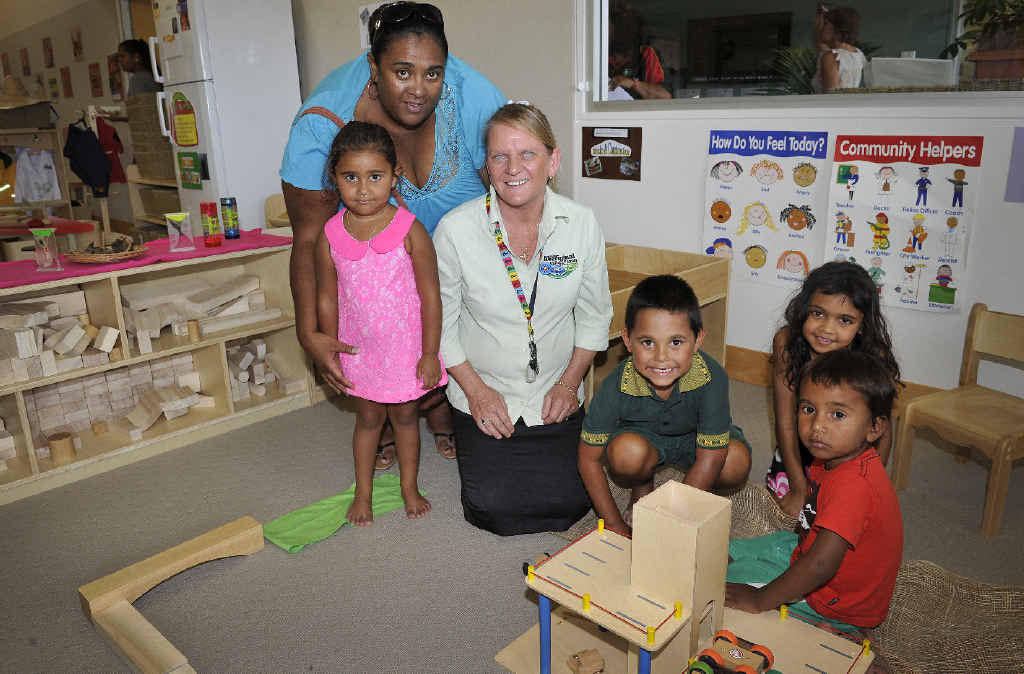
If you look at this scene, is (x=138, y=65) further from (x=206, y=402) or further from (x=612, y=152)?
(x=612, y=152)

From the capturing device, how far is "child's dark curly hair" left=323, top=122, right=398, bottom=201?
2.12m

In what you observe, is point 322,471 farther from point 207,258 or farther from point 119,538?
point 207,258

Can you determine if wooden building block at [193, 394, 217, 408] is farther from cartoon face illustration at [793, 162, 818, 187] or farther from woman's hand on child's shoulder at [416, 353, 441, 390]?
cartoon face illustration at [793, 162, 818, 187]

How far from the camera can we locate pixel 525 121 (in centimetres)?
209

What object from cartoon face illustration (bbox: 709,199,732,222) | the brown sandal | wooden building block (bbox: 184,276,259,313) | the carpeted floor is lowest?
the carpeted floor

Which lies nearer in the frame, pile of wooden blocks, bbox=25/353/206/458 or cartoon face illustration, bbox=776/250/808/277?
pile of wooden blocks, bbox=25/353/206/458

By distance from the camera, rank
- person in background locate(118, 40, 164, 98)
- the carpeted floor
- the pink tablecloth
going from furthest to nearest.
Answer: person in background locate(118, 40, 164, 98) < the pink tablecloth < the carpeted floor

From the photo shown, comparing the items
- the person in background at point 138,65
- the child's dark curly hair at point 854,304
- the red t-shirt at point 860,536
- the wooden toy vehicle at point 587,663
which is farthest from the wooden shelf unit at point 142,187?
the red t-shirt at point 860,536

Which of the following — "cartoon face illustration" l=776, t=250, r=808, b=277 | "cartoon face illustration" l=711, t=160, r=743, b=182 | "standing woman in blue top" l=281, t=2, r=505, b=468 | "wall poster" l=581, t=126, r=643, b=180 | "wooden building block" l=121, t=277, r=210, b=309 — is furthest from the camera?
"wall poster" l=581, t=126, r=643, b=180

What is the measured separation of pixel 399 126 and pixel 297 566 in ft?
4.65

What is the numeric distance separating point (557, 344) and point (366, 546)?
868mm

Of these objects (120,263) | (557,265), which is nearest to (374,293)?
(557,265)

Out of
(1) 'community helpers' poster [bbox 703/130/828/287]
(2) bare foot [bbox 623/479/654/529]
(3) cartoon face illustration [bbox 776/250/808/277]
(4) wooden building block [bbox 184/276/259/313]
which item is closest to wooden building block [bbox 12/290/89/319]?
(4) wooden building block [bbox 184/276/259/313]

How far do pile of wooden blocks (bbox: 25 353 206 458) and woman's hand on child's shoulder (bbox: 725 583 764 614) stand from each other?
237 centimetres
